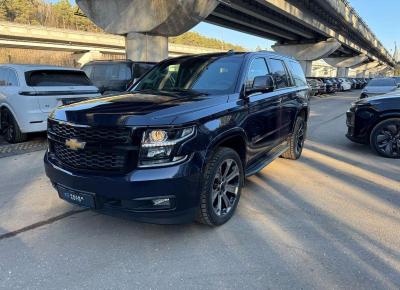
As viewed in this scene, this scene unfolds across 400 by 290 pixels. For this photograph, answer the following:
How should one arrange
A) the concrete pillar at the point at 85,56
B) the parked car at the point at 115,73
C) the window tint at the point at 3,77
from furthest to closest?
the concrete pillar at the point at 85,56 < the parked car at the point at 115,73 < the window tint at the point at 3,77

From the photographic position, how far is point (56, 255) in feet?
10.6

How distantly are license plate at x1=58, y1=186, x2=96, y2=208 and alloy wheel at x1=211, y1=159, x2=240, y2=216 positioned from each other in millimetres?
1189

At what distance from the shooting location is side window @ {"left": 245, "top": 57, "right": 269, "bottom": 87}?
4.36 meters

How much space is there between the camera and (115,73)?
10945 mm

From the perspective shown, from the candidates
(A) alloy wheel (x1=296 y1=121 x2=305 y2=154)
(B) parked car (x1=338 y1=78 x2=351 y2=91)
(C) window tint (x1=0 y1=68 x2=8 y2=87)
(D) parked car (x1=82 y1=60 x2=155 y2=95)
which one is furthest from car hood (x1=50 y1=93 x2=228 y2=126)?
(B) parked car (x1=338 y1=78 x2=351 y2=91)

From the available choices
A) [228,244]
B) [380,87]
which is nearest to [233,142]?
[228,244]

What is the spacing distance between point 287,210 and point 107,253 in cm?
222

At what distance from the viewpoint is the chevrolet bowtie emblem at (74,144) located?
326 centimetres

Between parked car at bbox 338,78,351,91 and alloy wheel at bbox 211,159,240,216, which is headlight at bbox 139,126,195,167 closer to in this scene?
alloy wheel at bbox 211,159,240,216

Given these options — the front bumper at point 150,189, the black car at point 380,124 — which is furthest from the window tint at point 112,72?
the front bumper at point 150,189

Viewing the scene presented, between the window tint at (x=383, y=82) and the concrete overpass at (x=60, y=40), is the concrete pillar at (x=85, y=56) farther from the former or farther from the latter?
the window tint at (x=383, y=82)

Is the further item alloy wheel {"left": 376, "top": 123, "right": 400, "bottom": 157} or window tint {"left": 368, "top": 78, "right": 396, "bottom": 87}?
window tint {"left": 368, "top": 78, "right": 396, "bottom": 87}

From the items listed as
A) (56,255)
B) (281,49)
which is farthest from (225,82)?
(281,49)

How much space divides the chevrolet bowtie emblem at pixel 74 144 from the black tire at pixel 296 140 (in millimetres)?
3997
